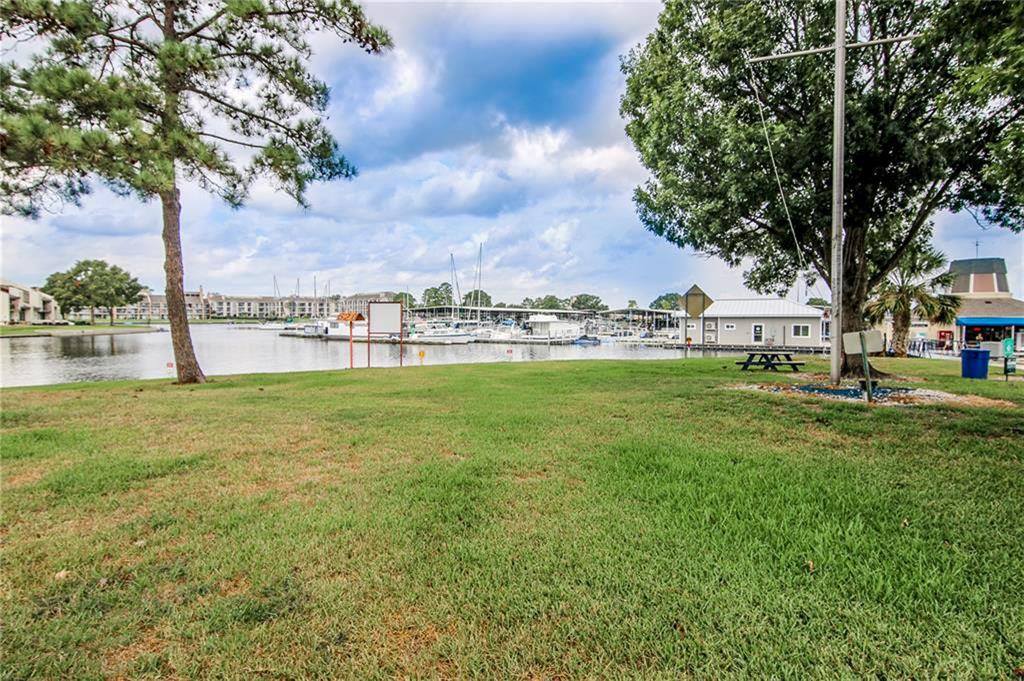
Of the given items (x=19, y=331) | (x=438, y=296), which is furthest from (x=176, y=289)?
(x=438, y=296)

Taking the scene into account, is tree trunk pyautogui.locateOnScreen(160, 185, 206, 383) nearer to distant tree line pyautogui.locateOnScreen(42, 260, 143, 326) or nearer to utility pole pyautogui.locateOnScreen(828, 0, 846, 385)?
utility pole pyautogui.locateOnScreen(828, 0, 846, 385)

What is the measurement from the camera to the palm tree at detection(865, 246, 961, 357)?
22734 millimetres

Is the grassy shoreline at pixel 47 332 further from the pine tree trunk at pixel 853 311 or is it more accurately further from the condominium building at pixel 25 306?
the pine tree trunk at pixel 853 311

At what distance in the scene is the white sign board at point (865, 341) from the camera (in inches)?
264

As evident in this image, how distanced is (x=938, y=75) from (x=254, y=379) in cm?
1600

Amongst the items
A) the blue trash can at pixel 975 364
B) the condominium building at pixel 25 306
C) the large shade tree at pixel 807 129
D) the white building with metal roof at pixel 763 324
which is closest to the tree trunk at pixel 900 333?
the white building with metal roof at pixel 763 324

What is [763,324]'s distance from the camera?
129 feet

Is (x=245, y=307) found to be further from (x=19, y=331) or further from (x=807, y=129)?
(x=807, y=129)

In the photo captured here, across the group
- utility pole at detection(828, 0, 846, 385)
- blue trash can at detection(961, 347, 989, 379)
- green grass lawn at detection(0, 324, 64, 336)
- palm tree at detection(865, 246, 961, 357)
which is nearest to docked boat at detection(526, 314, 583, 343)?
palm tree at detection(865, 246, 961, 357)

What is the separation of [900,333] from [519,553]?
93.6ft

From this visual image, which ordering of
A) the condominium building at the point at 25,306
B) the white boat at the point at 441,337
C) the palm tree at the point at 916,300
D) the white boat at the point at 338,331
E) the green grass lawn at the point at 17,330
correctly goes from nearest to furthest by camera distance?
the palm tree at the point at 916,300, the green grass lawn at the point at 17,330, the white boat at the point at 338,331, the white boat at the point at 441,337, the condominium building at the point at 25,306

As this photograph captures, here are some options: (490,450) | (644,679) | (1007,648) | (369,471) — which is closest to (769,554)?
(1007,648)

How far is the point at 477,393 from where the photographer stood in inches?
348

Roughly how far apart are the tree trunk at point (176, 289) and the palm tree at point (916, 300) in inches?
1069
